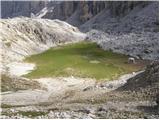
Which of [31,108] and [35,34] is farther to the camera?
[35,34]

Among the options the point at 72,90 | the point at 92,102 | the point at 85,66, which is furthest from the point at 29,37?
the point at 92,102

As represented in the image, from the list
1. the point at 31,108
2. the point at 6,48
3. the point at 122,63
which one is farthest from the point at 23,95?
the point at 6,48

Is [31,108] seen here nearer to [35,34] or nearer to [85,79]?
[85,79]

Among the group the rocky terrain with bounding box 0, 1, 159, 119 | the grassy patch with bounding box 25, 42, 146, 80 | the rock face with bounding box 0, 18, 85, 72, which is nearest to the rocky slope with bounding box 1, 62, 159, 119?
the rocky terrain with bounding box 0, 1, 159, 119

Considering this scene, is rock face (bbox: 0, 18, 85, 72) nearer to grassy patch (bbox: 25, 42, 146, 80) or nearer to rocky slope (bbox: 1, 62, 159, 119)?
grassy patch (bbox: 25, 42, 146, 80)

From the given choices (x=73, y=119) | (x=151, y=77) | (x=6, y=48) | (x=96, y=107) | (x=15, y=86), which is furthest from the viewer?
(x=6, y=48)

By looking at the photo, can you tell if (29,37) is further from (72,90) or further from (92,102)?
(92,102)

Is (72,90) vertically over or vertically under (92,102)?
under

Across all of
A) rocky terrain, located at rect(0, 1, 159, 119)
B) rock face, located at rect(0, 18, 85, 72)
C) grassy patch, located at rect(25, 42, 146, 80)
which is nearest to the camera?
rocky terrain, located at rect(0, 1, 159, 119)

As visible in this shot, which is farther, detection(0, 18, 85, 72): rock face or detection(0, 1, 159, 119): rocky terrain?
A: detection(0, 18, 85, 72): rock face
